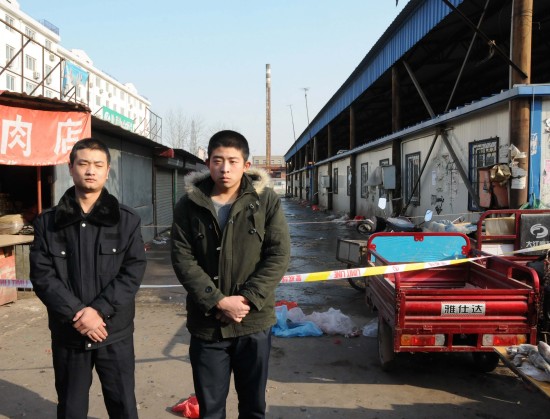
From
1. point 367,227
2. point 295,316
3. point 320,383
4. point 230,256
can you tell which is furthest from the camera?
point 367,227

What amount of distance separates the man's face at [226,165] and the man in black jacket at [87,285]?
66 cm

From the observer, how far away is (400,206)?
49.6 feet

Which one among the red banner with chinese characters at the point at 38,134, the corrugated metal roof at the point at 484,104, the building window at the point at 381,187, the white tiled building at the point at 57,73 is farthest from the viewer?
the white tiled building at the point at 57,73

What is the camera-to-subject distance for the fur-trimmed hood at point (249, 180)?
2781 mm

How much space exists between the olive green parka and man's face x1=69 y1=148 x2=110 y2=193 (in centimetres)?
56

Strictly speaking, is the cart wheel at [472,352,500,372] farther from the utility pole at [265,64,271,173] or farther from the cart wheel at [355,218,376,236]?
the utility pole at [265,64,271,173]

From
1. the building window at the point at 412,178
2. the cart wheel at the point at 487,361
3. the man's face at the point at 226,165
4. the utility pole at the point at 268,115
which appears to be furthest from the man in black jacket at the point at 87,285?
the utility pole at the point at 268,115

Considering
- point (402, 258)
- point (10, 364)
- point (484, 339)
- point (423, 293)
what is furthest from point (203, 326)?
point (402, 258)

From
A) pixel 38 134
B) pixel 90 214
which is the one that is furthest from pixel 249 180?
pixel 38 134

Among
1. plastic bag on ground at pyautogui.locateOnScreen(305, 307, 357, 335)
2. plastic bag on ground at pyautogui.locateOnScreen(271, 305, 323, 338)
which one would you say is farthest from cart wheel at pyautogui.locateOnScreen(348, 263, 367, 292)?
plastic bag on ground at pyautogui.locateOnScreen(271, 305, 323, 338)

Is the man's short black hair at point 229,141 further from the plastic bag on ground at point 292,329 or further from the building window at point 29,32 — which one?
the building window at point 29,32

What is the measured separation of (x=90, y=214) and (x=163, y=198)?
50.6 ft

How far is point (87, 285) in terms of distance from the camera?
105 inches

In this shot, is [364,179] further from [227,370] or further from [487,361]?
[227,370]
